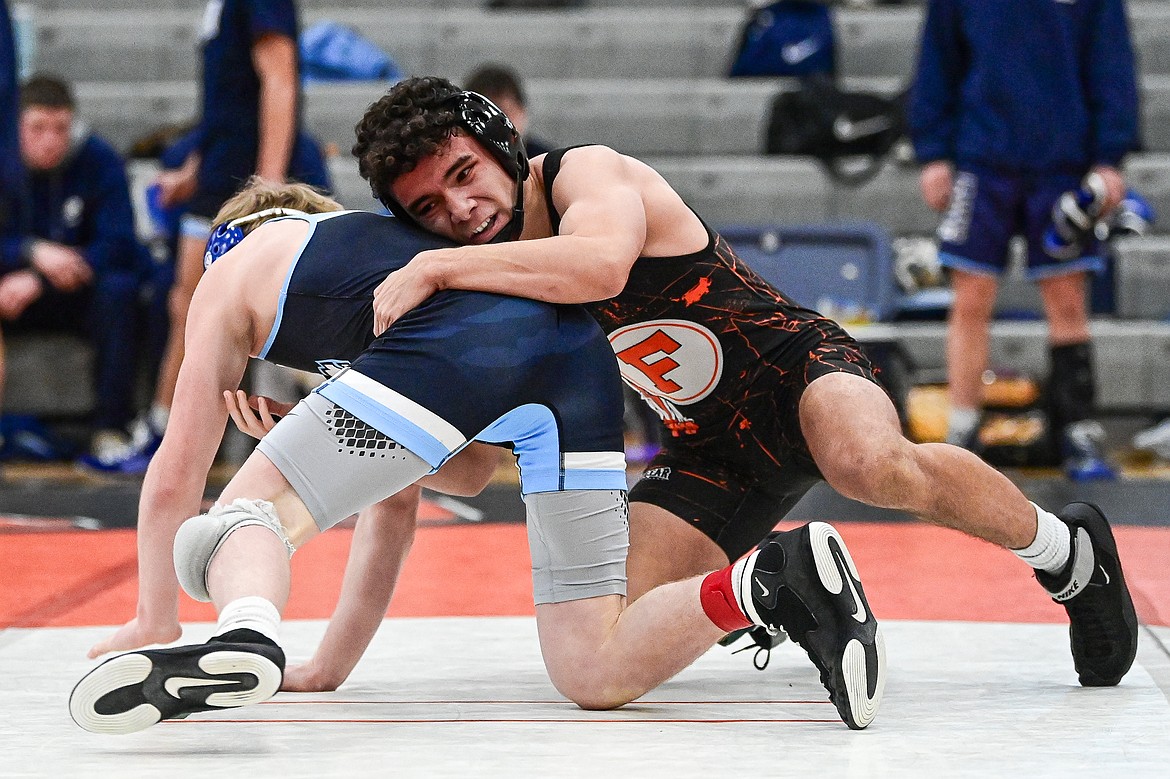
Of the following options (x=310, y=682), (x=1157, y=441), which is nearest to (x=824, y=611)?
(x=310, y=682)

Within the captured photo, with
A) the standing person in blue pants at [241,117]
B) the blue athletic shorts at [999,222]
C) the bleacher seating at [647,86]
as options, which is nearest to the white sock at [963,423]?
the blue athletic shorts at [999,222]

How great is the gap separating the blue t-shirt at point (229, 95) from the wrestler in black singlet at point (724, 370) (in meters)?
2.77

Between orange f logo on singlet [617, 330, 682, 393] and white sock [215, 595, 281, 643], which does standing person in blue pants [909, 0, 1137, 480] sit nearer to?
orange f logo on singlet [617, 330, 682, 393]

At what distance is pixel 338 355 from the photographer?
84.7 inches

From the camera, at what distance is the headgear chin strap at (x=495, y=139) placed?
2172 millimetres

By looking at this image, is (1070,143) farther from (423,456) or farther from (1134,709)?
(423,456)

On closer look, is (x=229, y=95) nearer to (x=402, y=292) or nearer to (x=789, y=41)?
(x=789, y=41)

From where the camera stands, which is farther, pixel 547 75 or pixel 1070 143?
pixel 547 75

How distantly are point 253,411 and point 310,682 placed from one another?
42 cm

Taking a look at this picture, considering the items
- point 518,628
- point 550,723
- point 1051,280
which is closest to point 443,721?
point 550,723

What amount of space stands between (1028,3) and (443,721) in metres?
3.90

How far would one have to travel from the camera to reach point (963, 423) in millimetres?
5141

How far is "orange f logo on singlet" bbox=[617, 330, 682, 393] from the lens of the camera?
95.0 inches

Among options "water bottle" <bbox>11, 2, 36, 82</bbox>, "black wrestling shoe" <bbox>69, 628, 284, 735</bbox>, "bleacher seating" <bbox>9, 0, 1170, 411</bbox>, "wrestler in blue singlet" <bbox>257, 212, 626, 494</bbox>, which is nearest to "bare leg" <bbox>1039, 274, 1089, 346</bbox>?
"bleacher seating" <bbox>9, 0, 1170, 411</bbox>
